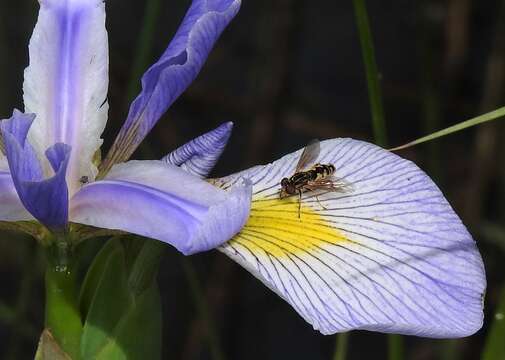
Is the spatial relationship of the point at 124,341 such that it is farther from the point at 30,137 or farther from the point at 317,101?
the point at 317,101

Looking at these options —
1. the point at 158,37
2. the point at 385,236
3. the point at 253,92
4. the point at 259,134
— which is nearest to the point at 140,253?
the point at 385,236

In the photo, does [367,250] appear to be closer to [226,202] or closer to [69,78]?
[226,202]

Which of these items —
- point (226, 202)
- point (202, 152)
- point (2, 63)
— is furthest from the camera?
point (2, 63)

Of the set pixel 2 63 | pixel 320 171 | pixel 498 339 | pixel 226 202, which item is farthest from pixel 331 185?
pixel 2 63

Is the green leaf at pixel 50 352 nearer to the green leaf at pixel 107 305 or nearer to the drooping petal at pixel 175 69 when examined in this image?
the green leaf at pixel 107 305

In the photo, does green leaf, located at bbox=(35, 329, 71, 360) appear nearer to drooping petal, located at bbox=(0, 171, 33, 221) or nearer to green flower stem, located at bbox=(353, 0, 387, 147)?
drooping petal, located at bbox=(0, 171, 33, 221)

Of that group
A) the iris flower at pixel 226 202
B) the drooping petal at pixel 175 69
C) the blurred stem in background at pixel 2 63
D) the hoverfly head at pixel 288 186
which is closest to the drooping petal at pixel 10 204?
the iris flower at pixel 226 202

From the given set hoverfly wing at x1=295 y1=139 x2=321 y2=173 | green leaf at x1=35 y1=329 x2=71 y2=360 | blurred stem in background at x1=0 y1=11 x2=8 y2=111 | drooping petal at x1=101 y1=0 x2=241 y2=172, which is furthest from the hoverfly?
blurred stem in background at x1=0 y1=11 x2=8 y2=111
